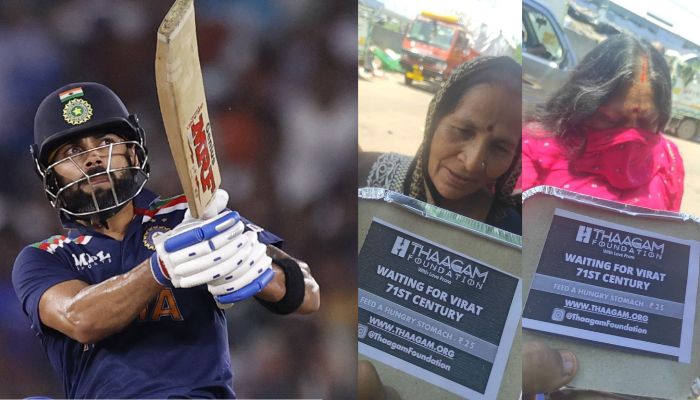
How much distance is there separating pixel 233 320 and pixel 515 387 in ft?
3.80

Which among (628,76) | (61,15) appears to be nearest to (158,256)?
(61,15)

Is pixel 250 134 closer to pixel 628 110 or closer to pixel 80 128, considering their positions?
pixel 80 128

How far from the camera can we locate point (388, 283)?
3625 millimetres

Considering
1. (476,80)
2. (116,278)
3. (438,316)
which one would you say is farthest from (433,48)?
(116,278)

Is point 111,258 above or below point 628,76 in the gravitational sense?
below

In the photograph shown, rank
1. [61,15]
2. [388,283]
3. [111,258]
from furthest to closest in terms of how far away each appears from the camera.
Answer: [388,283] → [61,15] → [111,258]

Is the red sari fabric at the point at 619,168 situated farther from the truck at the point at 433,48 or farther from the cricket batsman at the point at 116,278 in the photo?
the cricket batsman at the point at 116,278

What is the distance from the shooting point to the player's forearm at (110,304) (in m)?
2.43

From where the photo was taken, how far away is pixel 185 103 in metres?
2.21

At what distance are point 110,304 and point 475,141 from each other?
166cm

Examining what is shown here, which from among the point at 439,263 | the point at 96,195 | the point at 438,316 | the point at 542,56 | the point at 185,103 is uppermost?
the point at 185,103

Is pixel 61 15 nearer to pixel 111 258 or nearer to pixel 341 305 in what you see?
pixel 111 258

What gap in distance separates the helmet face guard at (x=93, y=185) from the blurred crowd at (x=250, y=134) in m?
0.40

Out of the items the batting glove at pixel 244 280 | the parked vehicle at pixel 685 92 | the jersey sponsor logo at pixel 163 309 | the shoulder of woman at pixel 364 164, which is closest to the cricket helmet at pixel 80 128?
the jersey sponsor logo at pixel 163 309
